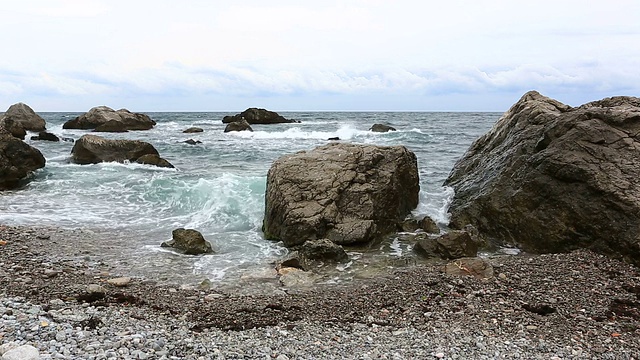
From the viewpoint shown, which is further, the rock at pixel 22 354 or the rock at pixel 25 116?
the rock at pixel 25 116

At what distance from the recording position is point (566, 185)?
10172mm

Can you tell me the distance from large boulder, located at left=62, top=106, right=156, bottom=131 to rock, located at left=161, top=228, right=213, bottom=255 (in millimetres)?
38348

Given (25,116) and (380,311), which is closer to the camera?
(380,311)

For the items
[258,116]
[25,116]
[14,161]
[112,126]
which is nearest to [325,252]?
[14,161]

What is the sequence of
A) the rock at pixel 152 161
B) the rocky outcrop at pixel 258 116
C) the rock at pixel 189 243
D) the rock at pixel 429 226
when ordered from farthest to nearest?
the rocky outcrop at pixel 258 116
the rock at pixel 152 161
the rock at pixel 429 226
the rock at pixel 189 243

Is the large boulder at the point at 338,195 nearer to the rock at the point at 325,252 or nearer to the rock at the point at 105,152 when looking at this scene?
the rock at the point at 325,252

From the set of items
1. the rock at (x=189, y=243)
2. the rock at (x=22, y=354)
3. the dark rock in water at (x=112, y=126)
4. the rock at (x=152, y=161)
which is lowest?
the rock at (x=189, y=243)

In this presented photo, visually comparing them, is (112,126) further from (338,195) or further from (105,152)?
(338,195)

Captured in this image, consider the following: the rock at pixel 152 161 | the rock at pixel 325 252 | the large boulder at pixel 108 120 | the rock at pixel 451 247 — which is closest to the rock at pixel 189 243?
the rock at pixel 325 252

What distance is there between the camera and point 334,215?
440 inches

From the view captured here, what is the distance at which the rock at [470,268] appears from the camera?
8.48m

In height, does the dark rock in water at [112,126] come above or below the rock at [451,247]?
above

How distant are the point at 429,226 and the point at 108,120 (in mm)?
41796

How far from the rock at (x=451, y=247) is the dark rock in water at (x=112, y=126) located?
41.5 m
